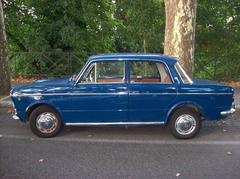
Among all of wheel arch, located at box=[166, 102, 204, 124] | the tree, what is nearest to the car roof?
wheel arch, located at box=[166, 102, 204, 124]

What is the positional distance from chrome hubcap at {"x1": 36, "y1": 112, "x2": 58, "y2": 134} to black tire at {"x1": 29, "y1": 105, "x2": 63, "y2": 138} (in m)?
0.02

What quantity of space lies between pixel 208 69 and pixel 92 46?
17.3 ft

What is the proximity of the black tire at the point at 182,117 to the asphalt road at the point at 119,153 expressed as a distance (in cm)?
13

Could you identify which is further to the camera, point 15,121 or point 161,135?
point 15,121

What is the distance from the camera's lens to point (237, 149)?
7.33 m

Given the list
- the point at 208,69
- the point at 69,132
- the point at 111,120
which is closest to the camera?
the point at 111,120

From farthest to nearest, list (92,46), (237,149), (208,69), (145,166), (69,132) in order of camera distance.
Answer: (92,46) < (208,69) < (69,132) < (237,149) < (145,166)

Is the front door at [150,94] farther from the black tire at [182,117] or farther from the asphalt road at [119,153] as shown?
the asphalt road at [119,153]

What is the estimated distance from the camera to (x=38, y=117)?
25.9ft

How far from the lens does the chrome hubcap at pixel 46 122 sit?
790 centimetres

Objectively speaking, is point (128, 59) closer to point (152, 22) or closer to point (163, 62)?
point (163, 62)

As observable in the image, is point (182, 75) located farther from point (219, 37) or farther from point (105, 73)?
point (219, 37)

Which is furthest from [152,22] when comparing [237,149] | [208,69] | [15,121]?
[237,149]

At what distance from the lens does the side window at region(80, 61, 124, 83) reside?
25.7 feet
